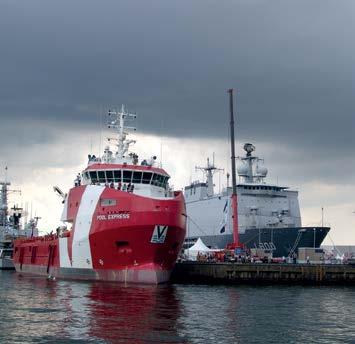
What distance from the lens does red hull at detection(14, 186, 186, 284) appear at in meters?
48.7

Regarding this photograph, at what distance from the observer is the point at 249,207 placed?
3620 inches

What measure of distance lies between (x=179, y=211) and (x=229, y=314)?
17354mm

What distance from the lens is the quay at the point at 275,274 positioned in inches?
2287

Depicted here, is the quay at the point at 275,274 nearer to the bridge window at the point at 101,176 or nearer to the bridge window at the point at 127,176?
the bridge window at the point at 127,176

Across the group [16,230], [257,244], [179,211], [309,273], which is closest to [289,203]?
[257,244]

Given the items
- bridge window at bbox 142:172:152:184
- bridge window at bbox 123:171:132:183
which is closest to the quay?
bridge window at bbox 142:172:152:184

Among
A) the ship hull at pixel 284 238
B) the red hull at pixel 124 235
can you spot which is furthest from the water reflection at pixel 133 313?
the ship hull at pixel 284 238

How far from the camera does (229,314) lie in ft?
113

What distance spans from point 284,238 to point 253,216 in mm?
10427

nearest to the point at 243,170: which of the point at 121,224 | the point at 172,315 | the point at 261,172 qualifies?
the point at 261,172

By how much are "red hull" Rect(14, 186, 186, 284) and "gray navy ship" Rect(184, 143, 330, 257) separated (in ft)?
101

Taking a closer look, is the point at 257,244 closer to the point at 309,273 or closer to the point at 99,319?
the point at 309,273

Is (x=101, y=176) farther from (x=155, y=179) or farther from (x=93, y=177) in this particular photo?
(x=155, y=179)

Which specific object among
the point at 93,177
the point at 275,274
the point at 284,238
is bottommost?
the point at 275,274
